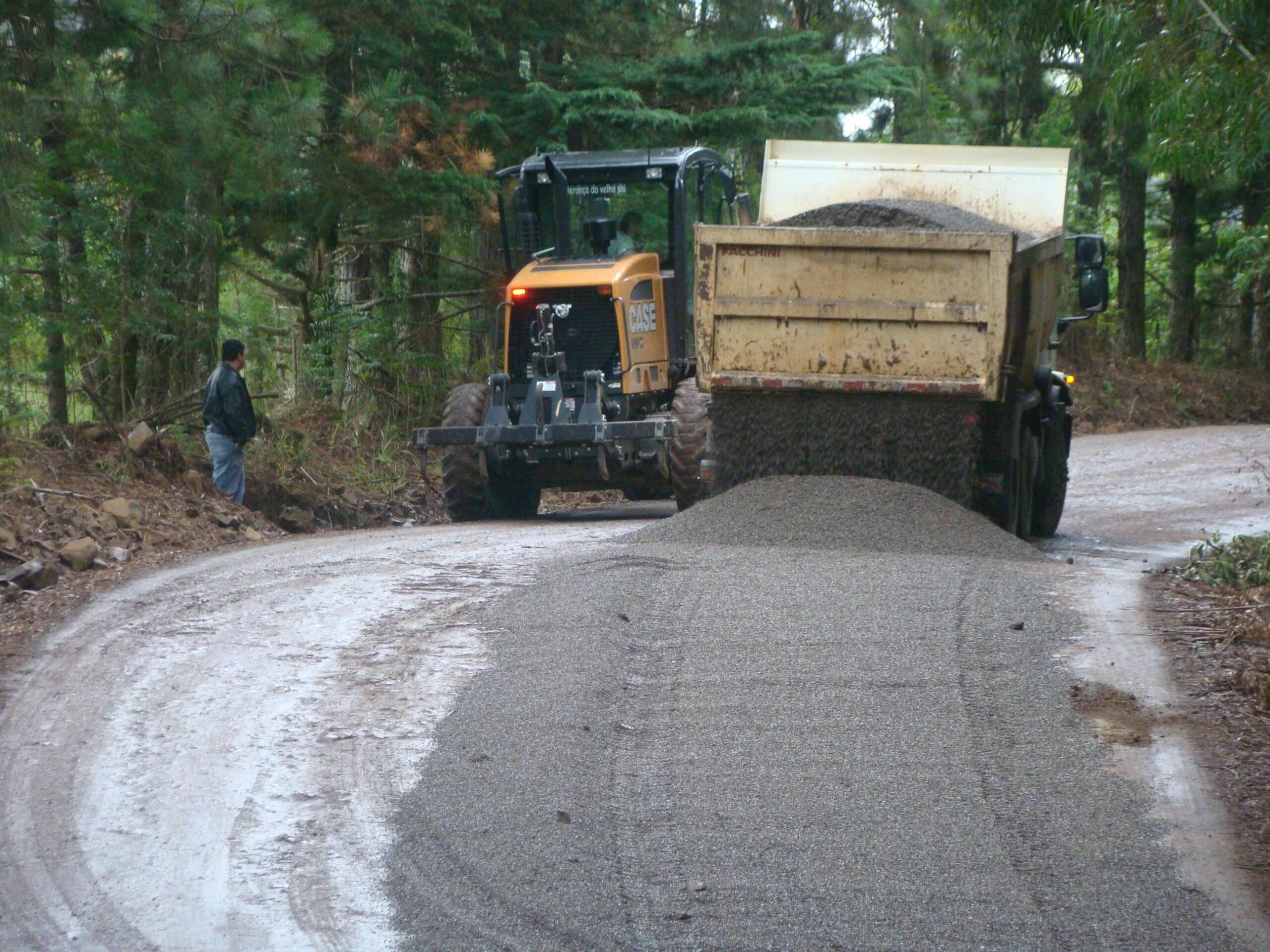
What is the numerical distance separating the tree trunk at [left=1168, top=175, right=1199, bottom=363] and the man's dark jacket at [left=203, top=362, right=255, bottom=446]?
64.4 feet

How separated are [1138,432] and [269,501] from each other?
14.9m

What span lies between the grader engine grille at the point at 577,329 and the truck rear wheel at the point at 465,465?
1.87 ft

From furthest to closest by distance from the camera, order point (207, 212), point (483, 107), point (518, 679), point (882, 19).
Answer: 1. point (882, 19)
2. point (483, 107)
3. point (207, 212)
4. point (518, 679)

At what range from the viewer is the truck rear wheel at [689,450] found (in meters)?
11.9

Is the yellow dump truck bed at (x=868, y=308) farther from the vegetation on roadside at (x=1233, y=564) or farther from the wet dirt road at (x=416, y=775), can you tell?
the vegetation on roadside at (x=1233, y=564)

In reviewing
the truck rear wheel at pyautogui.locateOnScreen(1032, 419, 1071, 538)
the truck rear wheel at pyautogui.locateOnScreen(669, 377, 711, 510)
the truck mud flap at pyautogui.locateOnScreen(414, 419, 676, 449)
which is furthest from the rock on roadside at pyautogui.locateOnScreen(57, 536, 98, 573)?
the truck rear wheel at pyautogui.locateOnScreen(1032, 419, 1071, 538)

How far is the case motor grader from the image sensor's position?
12.1 metres

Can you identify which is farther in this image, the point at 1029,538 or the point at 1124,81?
the point at 1029,538

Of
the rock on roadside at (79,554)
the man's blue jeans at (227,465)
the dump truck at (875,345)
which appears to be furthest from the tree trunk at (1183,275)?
the rock on roadside at (79,554)

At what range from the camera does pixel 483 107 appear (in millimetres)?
15555

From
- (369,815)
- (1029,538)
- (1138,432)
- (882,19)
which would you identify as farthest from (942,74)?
(369,815)

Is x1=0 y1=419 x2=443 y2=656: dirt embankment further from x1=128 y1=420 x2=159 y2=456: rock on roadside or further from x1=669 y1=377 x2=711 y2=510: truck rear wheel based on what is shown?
x1=669 y1=377 x2=711 y2=510: truck rear wheel

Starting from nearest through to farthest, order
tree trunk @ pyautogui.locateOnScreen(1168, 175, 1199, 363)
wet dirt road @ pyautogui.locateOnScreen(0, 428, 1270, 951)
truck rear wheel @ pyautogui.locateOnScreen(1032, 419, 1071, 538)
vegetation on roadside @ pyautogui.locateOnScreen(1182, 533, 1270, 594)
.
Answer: wet dirt road @ pyautogui.locateOnScreen(0, 428, 1270, 951), vegetation on roadside @ pyautogui.locateOnScreen(1182, 533, 1270, 594), truck rear wheel @ pyautogui.locateOnScreen(1032, 419, 1071, 538), tree trunk @ pyautogui.locateOnScreen(1168, 175, 1199, 363)

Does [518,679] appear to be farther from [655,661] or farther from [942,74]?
[942,74]
